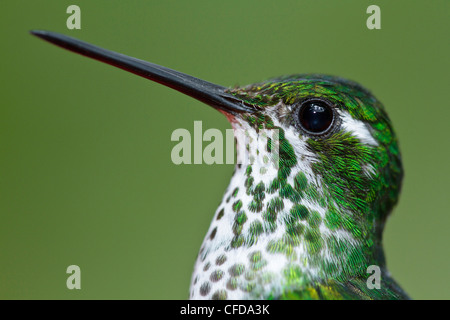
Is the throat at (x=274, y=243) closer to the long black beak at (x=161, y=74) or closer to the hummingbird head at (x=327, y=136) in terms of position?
the hummingbird head at (x=327, y=136)

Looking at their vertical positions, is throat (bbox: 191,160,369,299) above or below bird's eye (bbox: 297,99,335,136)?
below

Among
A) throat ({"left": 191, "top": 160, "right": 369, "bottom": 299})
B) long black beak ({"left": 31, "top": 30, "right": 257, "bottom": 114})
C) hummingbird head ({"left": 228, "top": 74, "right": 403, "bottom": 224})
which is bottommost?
throat ({"left": 191, "top": 160, "right": 369, "bottom": 299})

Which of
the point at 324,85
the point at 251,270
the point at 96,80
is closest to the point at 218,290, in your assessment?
the point at 251,270

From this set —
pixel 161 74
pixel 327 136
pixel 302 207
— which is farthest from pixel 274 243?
pixel 161 74

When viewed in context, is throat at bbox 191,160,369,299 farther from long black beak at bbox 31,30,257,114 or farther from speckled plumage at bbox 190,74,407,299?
long black beak at bbox 31,30,257,114

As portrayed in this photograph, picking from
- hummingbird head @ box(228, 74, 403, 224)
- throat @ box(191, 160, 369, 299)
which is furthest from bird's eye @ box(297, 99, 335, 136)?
throat @ box(191, 160, 369, 299)

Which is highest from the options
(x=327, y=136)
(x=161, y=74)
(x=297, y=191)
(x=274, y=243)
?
(x=161, y=74)

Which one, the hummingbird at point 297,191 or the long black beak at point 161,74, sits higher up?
the long black beak at point 161,74

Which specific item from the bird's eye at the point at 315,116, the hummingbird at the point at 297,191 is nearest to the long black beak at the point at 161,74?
the hummingbird at the point at 297,191

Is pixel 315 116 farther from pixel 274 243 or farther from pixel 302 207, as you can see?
pixel 274 243
